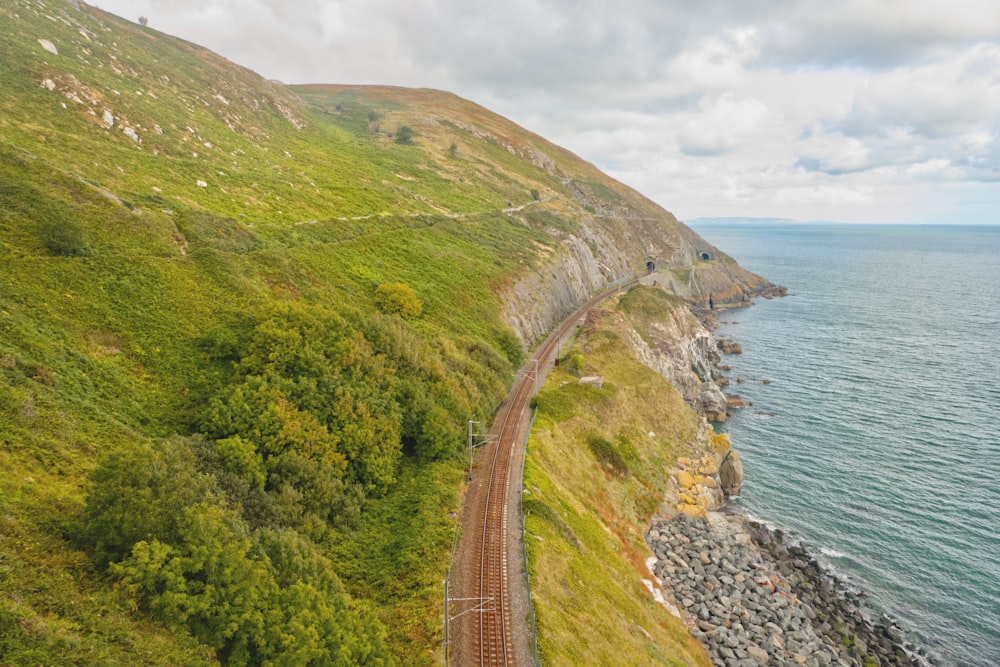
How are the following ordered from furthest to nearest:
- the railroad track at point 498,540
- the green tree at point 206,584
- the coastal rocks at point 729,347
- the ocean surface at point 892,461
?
the coastal rocks at point 729,347 < the ocean surface at point 892,461 < the railroad track at point 498,540 < the green tree at point 206,584

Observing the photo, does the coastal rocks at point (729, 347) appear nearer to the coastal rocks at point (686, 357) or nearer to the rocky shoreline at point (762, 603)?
the coastal rocks at point (686, 357)

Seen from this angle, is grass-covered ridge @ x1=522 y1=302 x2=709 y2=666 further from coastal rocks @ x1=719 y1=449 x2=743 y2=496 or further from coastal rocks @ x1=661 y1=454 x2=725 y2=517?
coastal rocks @ x1=719 y1=449 x2=743 y2=496

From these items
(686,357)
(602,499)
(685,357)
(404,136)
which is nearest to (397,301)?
(602,499)

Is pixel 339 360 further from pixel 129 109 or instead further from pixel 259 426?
pixel 129 109

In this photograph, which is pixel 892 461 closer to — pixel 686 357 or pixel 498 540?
pixel 686 357

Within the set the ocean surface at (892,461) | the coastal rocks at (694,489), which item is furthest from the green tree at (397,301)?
the ocean surface at (892,461)

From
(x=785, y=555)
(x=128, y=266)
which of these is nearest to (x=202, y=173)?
(x=128, y=266)
